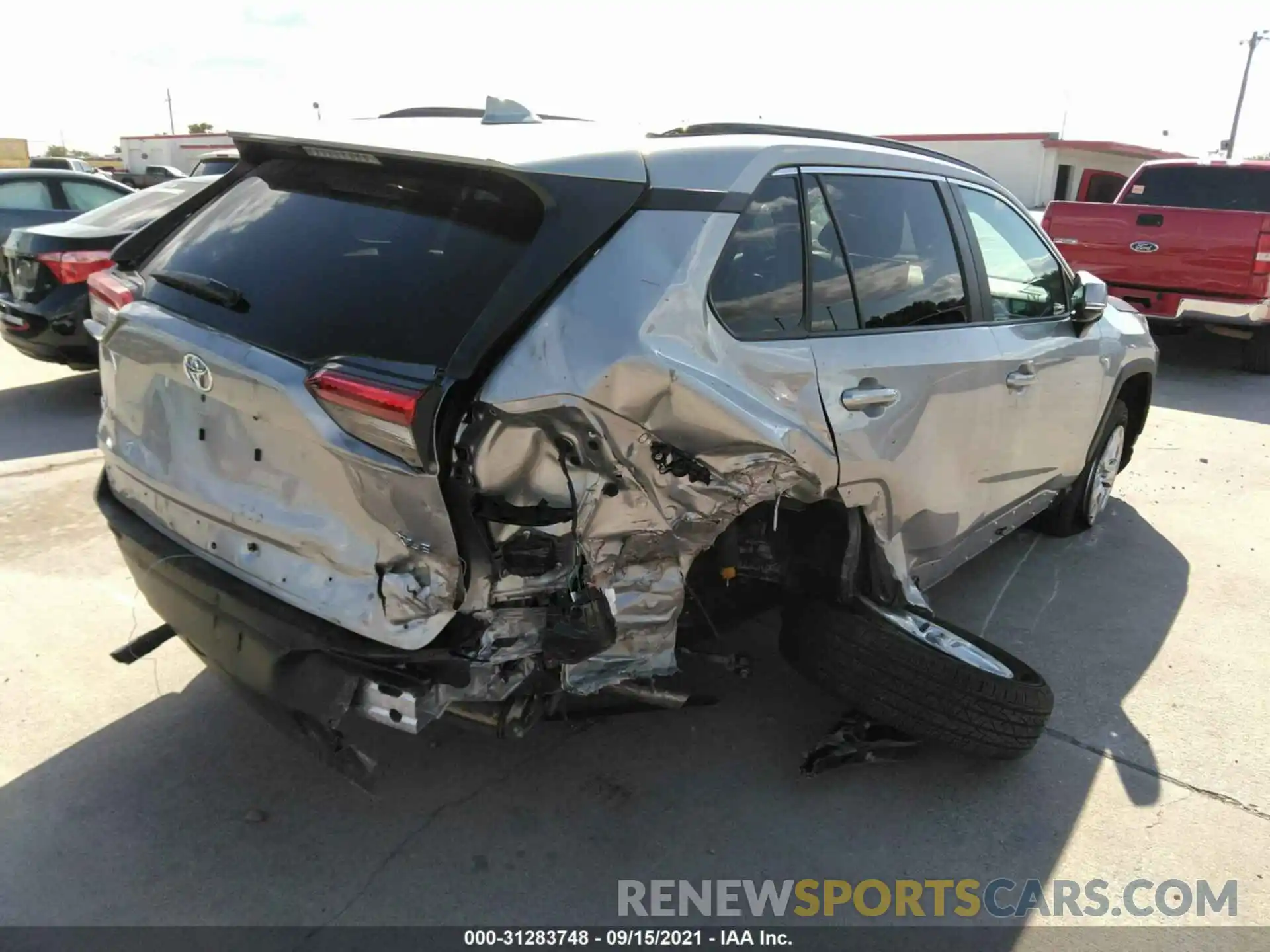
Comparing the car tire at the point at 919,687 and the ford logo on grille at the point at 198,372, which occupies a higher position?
the ford logo on grille at the point at 198,372

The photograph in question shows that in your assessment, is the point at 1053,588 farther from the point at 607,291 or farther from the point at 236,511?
Result: the point at 236,511

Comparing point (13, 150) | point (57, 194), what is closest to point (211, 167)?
point (57, 194)

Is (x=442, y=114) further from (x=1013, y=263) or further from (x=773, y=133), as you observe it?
(x=1013, y=263)

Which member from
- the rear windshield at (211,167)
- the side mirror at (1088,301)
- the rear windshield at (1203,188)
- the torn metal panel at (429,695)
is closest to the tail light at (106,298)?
the torn metal panel at (429,695)

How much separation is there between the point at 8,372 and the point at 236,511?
290 inches

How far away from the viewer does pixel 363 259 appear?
2.48 metres

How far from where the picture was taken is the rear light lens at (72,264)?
6750 millimetres

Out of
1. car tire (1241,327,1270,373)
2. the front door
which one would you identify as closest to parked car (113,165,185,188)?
car tire (1241,327,1270,373)

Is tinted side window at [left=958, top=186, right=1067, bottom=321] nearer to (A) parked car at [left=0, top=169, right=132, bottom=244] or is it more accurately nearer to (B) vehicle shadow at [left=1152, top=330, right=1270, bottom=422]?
(B) vehicle shadow at [left=1152, top=330, right=1270, bottom=422]

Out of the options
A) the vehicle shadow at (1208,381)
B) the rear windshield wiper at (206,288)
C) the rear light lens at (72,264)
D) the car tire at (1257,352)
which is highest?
the rear windshield wiper at (206,288)

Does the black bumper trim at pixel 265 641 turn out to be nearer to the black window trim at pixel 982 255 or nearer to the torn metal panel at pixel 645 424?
the torn metal panel at pixel 645 424

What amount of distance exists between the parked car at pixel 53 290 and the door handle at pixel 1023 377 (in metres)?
5.87

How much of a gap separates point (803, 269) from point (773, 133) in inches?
18.4

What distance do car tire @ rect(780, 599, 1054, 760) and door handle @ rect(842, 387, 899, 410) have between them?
2.20 ft
